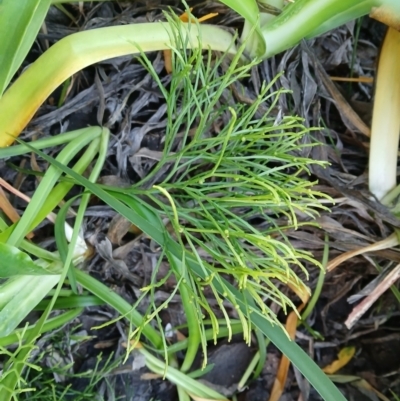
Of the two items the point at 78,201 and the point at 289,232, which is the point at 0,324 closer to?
the point at 78,201

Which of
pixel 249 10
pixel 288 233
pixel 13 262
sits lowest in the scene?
pixel 288 233

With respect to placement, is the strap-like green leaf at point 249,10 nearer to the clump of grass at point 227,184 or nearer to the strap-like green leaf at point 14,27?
the clump of grass at point 227,184

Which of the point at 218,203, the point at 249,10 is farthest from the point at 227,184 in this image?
the point at 249,10

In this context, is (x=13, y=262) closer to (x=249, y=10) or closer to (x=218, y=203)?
(x=218, y=203)

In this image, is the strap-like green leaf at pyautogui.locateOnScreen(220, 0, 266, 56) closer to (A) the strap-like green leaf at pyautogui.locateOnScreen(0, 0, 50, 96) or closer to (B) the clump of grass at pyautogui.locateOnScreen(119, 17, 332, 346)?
(B) the clump of grass at pyautogui.locateOnScreen(119, 17, 332, 346)

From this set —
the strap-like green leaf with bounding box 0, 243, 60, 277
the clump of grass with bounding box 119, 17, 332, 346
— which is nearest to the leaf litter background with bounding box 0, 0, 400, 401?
the clump of grass with bounding box 119, 17, 332, 346

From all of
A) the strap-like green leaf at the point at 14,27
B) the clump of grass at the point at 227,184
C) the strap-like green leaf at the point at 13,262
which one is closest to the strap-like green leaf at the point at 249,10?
the clump of grass at the point at 227,184
